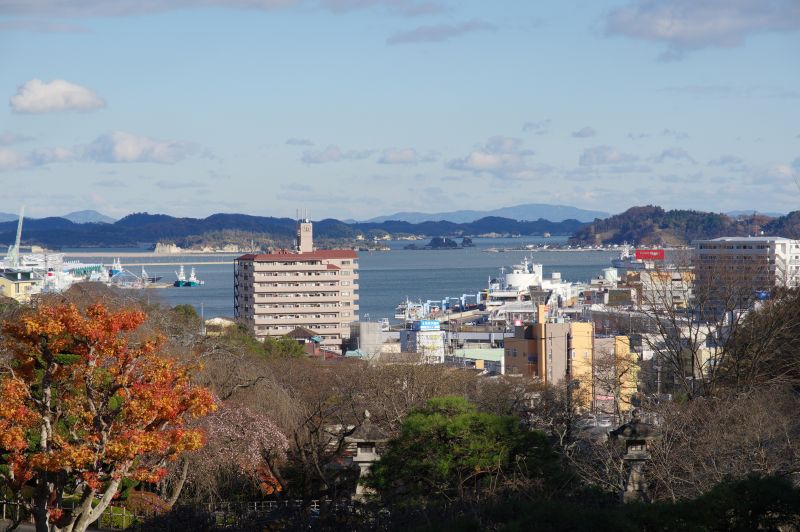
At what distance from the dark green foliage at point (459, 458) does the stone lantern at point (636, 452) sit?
102cm

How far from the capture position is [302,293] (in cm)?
4834

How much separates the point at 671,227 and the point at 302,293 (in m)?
108

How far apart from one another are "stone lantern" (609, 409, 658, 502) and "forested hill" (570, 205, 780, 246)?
327ft

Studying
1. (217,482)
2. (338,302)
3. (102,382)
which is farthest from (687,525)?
(338,302)

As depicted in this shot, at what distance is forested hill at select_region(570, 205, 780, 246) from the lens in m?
127

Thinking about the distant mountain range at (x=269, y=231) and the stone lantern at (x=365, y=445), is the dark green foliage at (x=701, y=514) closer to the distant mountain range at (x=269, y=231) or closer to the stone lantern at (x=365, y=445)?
the stone lantern at (x=365, y=445)

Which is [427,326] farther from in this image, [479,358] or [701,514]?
[701,514]

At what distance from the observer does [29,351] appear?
321 inches

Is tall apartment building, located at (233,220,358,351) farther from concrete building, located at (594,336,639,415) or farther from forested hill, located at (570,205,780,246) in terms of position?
forested hill, located at (570,205,780,246)

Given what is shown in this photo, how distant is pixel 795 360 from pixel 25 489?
914cm

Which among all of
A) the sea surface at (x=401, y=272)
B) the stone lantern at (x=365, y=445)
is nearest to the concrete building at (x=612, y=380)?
the stone lantern at (x=365, y=445)

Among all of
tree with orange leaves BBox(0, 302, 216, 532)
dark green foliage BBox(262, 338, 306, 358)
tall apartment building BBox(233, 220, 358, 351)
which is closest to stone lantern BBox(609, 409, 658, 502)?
tree with orange leaves BBox(0, 302, 216, 532)

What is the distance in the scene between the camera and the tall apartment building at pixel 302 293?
157 ft

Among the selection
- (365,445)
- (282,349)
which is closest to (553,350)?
(282,349)
